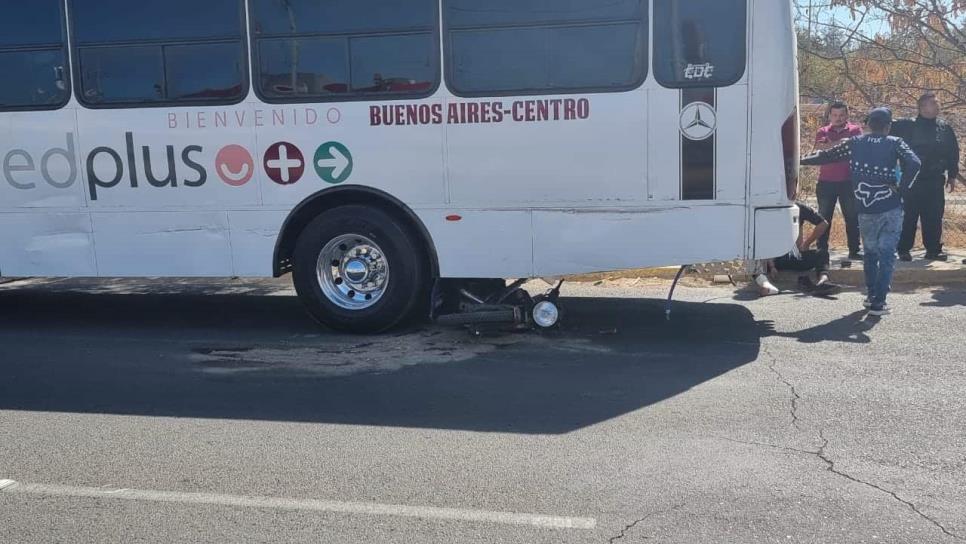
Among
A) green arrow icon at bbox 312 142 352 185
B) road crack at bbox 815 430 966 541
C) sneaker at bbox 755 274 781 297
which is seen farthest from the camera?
sneaker at bbox 755 274 781 297

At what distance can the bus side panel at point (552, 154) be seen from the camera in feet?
23.4

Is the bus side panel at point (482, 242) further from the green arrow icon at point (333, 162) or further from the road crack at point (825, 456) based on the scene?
the road crack at point (825, 456)

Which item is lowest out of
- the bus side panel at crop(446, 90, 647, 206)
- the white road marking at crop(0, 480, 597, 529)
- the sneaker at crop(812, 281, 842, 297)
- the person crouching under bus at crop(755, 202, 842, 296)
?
the white road marking at crop(0, 480, 597, 529)

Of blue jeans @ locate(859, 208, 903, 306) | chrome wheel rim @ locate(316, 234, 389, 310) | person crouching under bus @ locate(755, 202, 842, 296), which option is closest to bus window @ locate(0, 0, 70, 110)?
chrome wheel rim @ locate(316, 234, 389, 310)

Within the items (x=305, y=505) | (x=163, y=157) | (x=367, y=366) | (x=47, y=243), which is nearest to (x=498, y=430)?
(x=305, y=505)

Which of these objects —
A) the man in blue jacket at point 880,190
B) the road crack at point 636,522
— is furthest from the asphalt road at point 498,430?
the man in blue jacket at point 880,190

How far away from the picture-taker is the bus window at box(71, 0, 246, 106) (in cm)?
766

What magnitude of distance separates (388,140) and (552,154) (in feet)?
4.38

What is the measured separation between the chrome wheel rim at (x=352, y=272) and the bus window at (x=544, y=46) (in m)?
1.56

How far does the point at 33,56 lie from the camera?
800 cm

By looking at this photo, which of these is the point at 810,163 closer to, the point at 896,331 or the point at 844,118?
the point at 844,118

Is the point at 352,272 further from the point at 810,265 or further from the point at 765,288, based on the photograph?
the point at 810,265

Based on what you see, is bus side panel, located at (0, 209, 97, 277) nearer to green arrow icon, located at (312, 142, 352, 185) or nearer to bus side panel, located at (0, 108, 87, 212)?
bus side panel, located at (0, 108, 87, 212)

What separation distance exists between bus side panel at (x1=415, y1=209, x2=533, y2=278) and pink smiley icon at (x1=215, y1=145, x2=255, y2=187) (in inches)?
58.4
